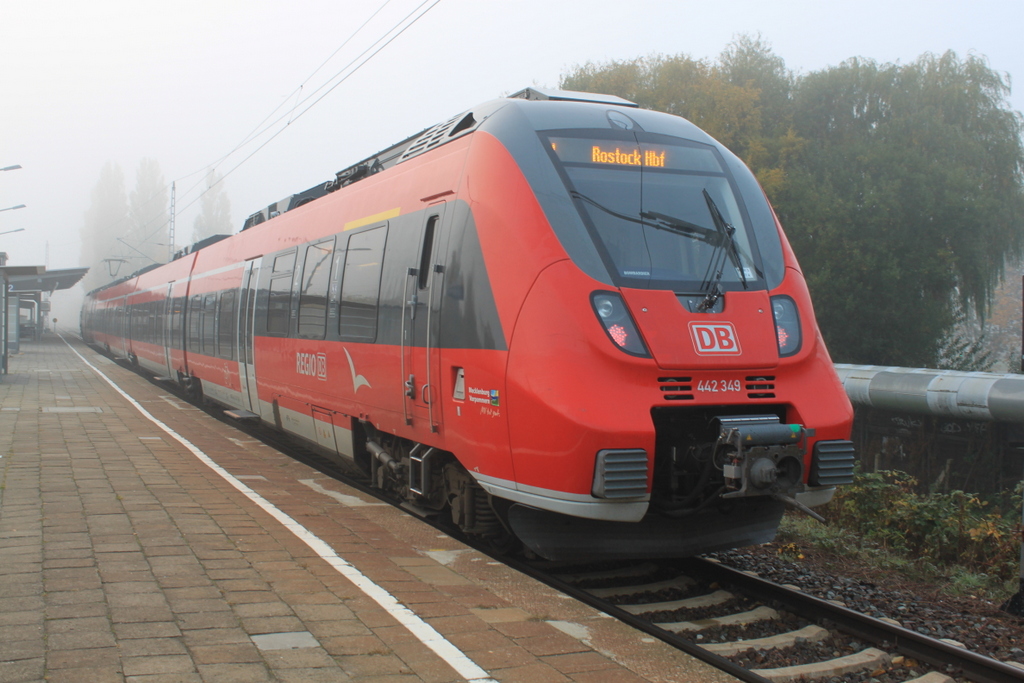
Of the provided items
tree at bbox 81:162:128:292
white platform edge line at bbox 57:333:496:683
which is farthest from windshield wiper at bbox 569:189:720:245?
tree at bbox 81:162:128:292

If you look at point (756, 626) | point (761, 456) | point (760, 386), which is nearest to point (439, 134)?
point (760, 386)

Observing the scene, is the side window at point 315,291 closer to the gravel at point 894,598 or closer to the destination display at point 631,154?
the destination display at point 631,154

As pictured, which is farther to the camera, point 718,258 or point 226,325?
point 226,325

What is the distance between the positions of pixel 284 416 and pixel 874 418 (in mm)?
10109

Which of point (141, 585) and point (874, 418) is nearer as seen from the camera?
point (141, 585)

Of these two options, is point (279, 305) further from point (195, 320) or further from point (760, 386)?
point (195, 320)

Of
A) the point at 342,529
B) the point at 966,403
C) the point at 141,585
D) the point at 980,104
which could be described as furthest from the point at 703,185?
the point at 980,104

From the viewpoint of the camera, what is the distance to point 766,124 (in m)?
36.2

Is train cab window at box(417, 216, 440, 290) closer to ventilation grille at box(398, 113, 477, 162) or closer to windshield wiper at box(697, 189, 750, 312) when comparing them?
ventilation grille at box(398, 113, 477, 162)

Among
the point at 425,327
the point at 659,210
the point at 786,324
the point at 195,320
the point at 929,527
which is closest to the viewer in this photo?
the point at 786,324

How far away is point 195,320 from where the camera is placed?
55.8ft

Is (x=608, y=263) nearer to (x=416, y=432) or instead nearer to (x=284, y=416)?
(x=416, y=432)

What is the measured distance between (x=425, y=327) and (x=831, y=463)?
9.93ft

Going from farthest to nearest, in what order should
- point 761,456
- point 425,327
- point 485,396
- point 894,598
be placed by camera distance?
point 425,327, point 894,598, point 485,396, point 761,456
